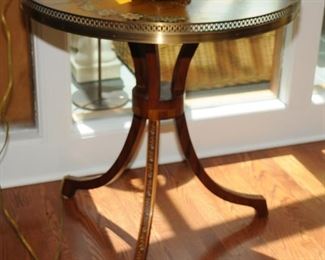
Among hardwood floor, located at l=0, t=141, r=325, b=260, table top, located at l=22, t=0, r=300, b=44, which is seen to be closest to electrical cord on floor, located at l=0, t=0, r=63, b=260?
hardwood floor, located at l=0, t=141, r=325, b=260

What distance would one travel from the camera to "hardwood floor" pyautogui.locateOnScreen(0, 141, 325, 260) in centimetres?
171

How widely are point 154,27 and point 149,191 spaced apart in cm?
52

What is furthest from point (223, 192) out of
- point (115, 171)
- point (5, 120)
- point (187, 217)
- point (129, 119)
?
point (5, 120)

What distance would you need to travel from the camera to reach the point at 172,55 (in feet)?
6.88

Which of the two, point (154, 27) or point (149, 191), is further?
point (149, 191)

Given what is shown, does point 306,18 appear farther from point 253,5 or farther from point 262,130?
point 253,5

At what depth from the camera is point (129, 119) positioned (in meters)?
2.08

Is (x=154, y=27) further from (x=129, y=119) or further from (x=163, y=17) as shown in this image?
(x=129, y=119)

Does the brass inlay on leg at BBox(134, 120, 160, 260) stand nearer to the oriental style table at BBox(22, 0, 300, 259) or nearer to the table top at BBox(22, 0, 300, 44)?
the oriental style table at BBox(22, 0, 300, 259)

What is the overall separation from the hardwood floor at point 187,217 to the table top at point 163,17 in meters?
0.66

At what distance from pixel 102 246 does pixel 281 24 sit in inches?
30.2

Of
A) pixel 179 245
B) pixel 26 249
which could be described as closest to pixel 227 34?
pixel 179 245

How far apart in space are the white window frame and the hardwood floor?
0.22ft

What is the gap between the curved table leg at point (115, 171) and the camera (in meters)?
1.69
